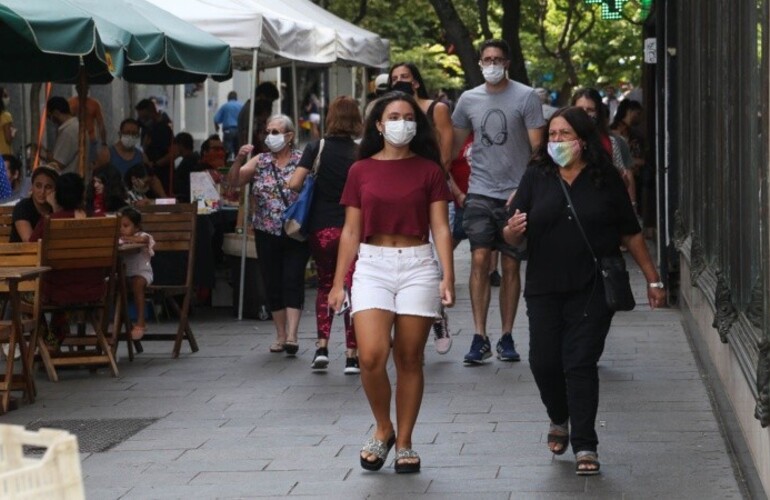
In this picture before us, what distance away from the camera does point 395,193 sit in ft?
25.4

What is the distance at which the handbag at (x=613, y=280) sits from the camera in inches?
290

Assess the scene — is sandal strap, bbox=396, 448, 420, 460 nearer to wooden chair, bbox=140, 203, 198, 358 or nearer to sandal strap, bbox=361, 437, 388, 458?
sandal strap, bbox=361, 437, 388, 458

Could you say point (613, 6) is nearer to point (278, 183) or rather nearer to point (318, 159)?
point (278, 183)

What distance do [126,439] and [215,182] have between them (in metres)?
7.55

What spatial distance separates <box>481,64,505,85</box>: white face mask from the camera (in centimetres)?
1085

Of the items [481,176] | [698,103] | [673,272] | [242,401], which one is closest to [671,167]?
[673,272]

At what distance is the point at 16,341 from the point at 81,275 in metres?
1.25

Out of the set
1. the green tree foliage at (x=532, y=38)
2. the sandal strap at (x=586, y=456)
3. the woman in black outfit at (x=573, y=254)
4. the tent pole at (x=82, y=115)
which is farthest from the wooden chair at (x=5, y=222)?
the green tree foliage at (x=532, y=38)

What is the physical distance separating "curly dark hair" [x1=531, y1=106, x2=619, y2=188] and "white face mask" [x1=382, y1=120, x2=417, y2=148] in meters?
0.60

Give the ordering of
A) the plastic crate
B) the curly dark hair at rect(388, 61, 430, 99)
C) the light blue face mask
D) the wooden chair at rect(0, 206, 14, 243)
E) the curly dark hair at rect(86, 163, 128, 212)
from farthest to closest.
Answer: the curly dark hair at rect(86, 163, 128, 212) < the wooden chair at rect(0, 206, 14, 243) < the curly dark hair at rect(388, 61, 430, 99) < the light blue face mask < the plastic crate

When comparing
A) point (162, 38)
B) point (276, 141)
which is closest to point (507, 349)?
point (276, 141)

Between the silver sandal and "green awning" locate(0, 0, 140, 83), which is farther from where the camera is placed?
"green awning" locate(0, 0, 140, 83)

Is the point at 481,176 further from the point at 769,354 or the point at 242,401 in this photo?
the point at 769,354

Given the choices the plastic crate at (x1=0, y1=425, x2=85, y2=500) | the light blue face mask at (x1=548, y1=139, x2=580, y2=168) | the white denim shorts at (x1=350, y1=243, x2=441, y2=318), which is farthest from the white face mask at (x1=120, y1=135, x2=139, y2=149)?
the plastic crate at (x1=0, y1=425, x2=85, y2=500)
